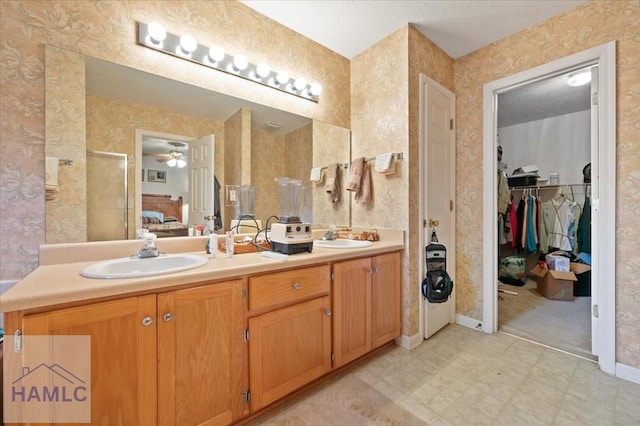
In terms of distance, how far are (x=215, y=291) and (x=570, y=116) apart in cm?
506

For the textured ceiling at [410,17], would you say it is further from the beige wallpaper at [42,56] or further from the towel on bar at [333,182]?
the towel on bar at [333,182]

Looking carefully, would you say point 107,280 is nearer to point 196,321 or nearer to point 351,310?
point 196,321

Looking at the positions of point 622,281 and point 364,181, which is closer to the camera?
point 622,281

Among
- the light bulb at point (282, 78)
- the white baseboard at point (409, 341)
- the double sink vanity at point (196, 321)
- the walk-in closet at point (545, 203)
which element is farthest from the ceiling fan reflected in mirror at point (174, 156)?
the walk-in closet at point (545, 203)

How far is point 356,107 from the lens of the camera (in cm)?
253

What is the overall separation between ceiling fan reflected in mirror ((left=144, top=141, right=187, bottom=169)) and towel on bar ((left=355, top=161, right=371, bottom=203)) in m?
1.37

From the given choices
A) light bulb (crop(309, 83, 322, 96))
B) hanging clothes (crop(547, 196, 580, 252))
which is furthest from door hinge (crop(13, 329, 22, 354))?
hanging clothes (crop(547, 196, 580, 252))

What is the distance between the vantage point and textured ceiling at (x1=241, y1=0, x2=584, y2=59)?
1.88 metres

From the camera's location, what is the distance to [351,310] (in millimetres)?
1762

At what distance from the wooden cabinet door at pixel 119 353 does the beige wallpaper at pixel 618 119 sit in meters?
2.44

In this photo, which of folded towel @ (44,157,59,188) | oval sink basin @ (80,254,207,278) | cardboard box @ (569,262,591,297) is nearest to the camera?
oval sink basin @ (80,254,207,278)

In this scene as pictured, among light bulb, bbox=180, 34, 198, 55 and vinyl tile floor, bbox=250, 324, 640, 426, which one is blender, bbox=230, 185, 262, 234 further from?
vinyl tile floor, bbox=250, 324, 640, 426

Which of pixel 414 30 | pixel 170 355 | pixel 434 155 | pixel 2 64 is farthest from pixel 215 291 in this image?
pixel 414 30

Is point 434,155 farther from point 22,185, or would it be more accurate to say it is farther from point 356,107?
point 22,185
